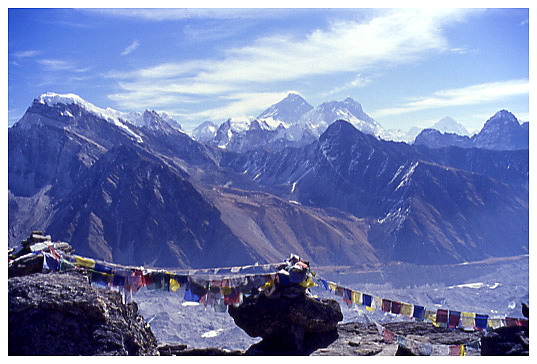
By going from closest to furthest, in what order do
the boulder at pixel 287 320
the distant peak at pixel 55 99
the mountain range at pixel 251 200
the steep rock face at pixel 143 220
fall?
1. the boulder at pixel 287 320
2. the steep rock face at pixel 143 220
3. the mountain range at pixel 251 200
4. the distant peak at pixel 55 99

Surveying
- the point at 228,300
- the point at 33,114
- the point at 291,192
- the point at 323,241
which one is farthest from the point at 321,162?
the point at 228,300

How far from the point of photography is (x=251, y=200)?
471 feet

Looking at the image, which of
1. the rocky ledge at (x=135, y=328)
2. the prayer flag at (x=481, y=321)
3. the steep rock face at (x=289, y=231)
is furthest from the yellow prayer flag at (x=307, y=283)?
the steep rock face at (x=289, y=231)

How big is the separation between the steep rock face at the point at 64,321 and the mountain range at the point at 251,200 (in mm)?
100323

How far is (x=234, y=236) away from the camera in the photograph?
121 meters

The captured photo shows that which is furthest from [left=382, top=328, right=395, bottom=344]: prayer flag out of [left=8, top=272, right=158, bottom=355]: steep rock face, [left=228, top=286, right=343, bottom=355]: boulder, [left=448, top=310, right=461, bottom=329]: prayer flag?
[left=8, top=272, right=158, bottom=355]: steep rock face

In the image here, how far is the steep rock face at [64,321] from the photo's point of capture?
9.29m

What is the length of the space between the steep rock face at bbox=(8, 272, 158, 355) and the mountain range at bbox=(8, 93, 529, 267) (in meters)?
100

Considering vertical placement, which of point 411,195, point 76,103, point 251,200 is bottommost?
point 251,200

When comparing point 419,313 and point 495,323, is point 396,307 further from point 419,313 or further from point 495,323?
point 495,323

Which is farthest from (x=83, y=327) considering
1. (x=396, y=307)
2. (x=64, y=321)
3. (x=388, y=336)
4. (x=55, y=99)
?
(x=55, y=99)

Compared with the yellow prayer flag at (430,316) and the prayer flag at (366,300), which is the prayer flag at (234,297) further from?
the yellow prayer flag at (430,316)

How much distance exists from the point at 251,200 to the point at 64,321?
13413 cm

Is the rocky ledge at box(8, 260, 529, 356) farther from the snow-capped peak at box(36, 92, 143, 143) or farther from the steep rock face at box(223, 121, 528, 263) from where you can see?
the snow-capped peak at box(36, 92, 143, 143)
